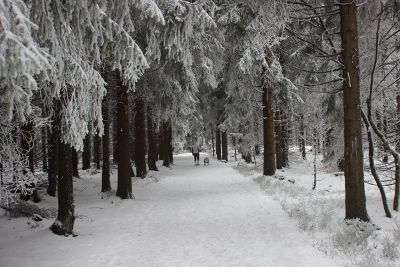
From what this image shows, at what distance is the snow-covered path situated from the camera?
272 inches

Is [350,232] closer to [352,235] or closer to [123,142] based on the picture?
[352,235]

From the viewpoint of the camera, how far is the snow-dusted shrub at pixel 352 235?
6926 millimetres

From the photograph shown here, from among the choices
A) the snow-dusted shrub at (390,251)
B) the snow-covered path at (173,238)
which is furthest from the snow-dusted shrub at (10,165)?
the snow-dusted shrub at (390,251)

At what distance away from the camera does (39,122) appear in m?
7.71

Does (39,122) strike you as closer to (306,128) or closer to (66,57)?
(66,57)

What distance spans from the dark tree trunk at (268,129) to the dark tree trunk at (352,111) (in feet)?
32.0

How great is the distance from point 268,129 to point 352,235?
1137cm

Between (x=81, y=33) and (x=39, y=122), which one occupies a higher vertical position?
(x=81, y=33)

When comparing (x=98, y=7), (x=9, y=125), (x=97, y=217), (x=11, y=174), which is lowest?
(x=97, y=217)

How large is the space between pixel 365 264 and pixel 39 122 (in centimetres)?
621

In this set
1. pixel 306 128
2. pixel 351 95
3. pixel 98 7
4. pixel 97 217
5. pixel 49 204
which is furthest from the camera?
pixel 306 128

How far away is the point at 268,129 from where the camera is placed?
18.6 meters

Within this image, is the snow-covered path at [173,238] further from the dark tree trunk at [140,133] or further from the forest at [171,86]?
the dark tree trunk at [140,133]

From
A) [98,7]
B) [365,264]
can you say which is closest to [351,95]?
[365,264]
